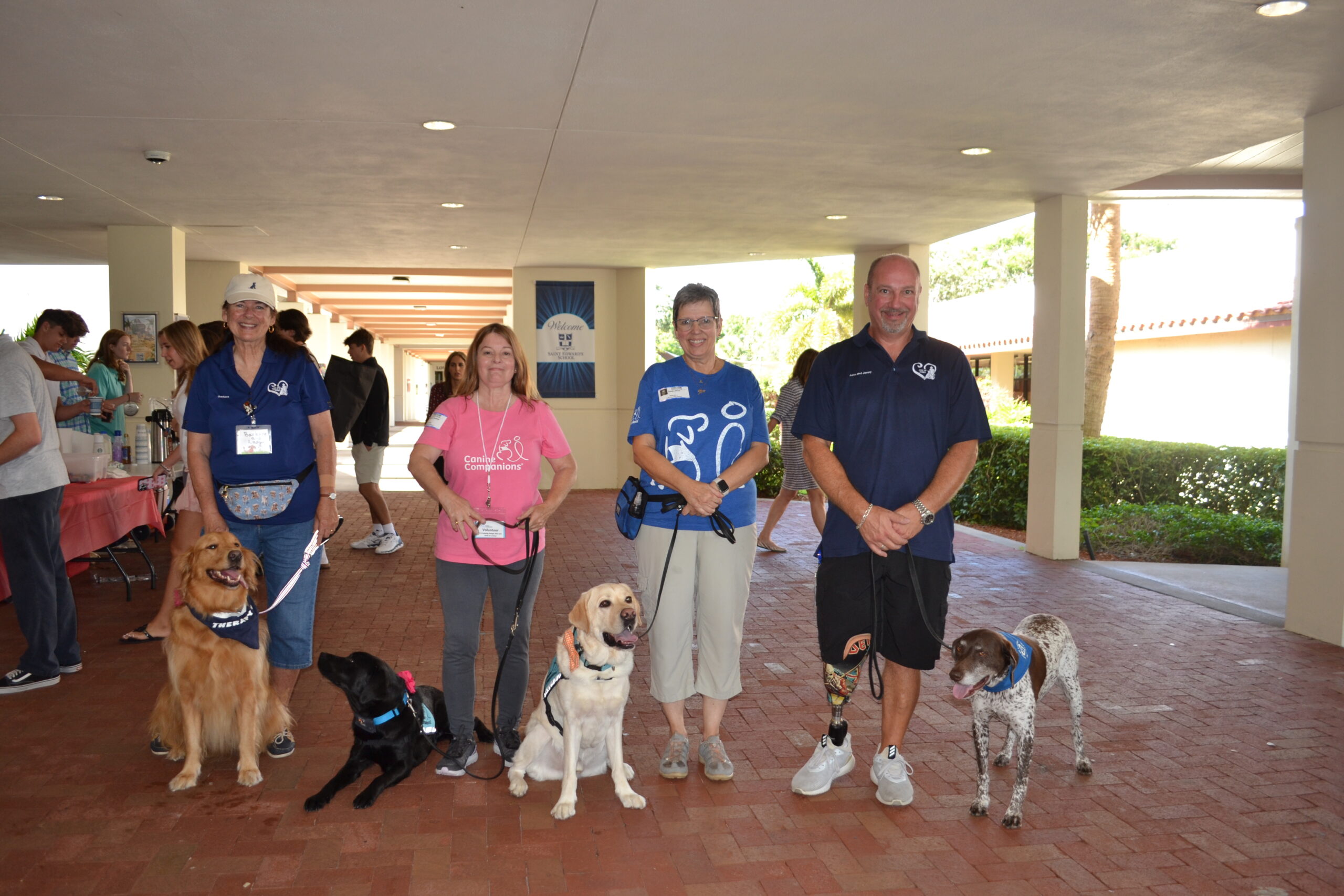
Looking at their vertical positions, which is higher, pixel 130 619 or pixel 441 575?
pixel 441 575

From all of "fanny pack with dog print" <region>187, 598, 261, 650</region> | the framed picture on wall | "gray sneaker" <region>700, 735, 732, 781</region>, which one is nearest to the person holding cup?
the framed picture on wall

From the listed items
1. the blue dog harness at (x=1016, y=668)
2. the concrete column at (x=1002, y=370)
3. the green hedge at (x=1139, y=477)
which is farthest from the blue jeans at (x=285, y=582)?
the concrete column at (x=1002, y=370)

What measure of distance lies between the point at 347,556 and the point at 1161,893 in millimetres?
7815

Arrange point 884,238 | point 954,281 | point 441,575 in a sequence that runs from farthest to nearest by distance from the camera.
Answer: point 954,281 → point 884,238 → point 441,575

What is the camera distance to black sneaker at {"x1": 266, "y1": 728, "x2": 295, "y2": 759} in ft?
14.0

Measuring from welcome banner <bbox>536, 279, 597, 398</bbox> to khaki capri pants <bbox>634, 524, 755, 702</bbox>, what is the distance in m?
11.6

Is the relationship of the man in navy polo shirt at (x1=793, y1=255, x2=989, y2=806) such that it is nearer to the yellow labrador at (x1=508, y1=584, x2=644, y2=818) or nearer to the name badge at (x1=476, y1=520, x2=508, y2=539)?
the yellow labrador at (x1=508, y1=584, x2=644, y2=818)

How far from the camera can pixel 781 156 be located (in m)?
8.02

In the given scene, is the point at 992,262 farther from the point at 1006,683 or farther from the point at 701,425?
the point at 1006,683

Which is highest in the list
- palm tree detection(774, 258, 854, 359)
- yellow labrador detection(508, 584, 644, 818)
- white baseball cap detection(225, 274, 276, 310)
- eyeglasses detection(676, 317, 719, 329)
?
palm tree detection(774, 258, 854, 359)

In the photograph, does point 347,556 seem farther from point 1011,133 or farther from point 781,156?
point 1011,133

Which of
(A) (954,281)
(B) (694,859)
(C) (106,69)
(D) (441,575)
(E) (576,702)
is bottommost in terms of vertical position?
(B) (694,859)

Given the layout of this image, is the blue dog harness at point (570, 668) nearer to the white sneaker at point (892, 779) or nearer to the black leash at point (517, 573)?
the black leash at point (517, 573)

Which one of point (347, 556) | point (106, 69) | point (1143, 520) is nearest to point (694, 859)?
point (106, 69)
